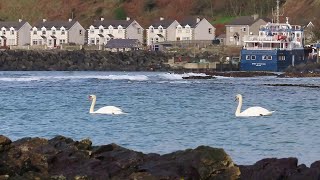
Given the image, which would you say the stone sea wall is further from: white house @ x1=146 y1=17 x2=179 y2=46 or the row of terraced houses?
white house @ x1=146 y1=17 x2=179 y2=46

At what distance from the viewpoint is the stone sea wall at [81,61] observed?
287 ft

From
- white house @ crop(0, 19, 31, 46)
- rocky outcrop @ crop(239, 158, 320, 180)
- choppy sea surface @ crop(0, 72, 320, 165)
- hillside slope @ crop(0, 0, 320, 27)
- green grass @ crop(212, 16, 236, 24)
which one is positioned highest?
hillside slope @ crop(0, 0, 320, 27)

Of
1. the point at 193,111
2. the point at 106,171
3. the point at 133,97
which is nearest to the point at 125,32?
the point at 133,97

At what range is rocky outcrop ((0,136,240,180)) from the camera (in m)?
16.0

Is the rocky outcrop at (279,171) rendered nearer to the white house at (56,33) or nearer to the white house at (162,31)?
the white house at (162,31)

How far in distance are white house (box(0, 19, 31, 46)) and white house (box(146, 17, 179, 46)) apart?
14008mm

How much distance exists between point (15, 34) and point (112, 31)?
11.3 metres

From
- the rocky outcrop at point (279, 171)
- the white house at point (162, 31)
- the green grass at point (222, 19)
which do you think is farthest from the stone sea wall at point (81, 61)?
the rocky outcrop at point (279, 171)

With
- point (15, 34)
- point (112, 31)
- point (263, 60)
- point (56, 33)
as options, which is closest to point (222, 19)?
point (112, 31)

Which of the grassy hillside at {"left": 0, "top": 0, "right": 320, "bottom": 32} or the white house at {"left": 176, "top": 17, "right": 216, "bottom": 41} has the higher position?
the grassy hillside at {"left": 0, "top": 0, "right": 320, "bottom": 32}

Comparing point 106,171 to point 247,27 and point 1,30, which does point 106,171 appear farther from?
point 1,30

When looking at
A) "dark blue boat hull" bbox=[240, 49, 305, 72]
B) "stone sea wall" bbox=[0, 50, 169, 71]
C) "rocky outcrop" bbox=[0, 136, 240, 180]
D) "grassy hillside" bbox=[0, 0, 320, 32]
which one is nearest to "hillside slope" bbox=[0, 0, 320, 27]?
"grassy hillside" bbox=[0, 0, 320, 32]

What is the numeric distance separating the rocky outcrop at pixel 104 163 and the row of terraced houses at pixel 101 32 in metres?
91.7

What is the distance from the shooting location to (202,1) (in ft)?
407
